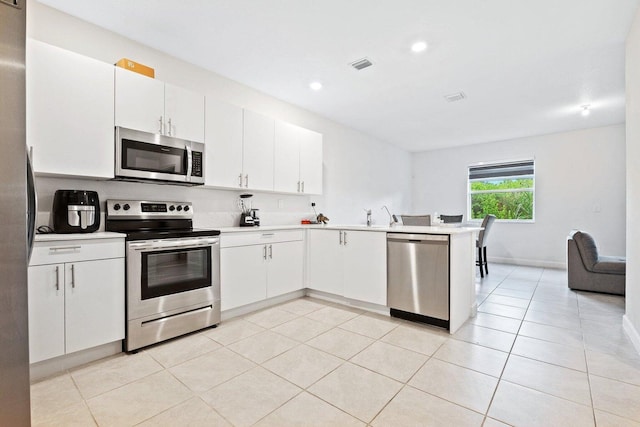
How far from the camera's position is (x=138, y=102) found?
247 centimetres

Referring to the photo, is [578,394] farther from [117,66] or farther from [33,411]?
[117,66]

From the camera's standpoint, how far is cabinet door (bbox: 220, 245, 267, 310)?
2.86 metres

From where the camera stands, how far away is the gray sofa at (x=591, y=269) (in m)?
3.71

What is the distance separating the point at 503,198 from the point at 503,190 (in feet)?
0.56

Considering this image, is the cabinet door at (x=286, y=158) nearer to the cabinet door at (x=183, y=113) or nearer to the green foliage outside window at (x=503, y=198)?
the cabinet door at (x=183, y=113)

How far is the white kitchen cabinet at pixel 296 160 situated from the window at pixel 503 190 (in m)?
4.27

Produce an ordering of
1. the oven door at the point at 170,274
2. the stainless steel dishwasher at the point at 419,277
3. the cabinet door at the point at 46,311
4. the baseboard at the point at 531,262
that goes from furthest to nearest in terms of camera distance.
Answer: the baseboard at the point at 531,262
the stainless steel dishwasher at the point at 419,277
the oven door at the point at 170,274
the cabinet door at the point at 46,311

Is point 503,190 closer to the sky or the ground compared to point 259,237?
closer to the sky

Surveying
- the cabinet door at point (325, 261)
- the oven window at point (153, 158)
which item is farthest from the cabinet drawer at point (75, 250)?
the cabinet door at point (325, 261)

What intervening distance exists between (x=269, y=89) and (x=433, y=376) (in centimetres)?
350

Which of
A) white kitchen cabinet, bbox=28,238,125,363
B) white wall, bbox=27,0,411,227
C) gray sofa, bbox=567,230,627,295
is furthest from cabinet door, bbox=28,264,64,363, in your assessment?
gray sofa, bbox=567,230,627,295

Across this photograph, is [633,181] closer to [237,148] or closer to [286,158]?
[286,158]

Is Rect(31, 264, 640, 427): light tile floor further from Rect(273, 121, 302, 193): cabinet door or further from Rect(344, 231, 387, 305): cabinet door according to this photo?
Rect(273, 121, 302, 193): cabinet door

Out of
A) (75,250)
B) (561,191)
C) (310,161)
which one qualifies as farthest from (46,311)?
(561,191)
